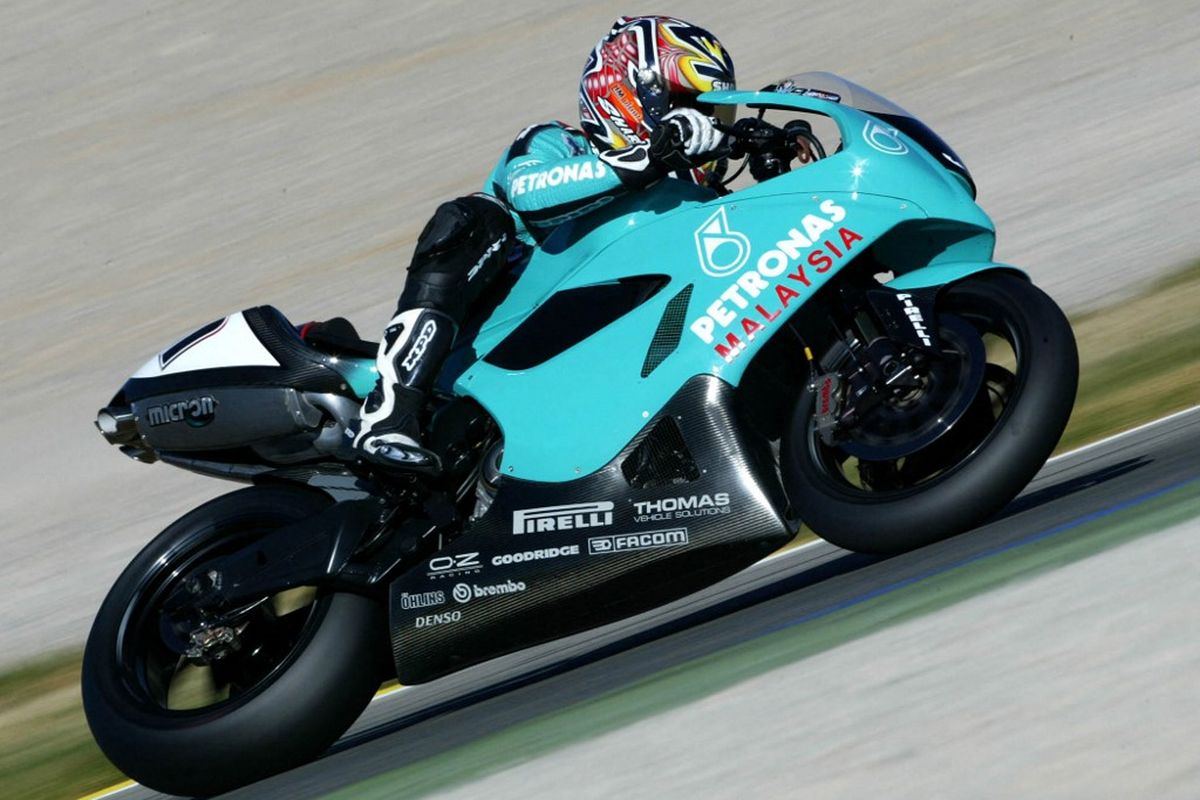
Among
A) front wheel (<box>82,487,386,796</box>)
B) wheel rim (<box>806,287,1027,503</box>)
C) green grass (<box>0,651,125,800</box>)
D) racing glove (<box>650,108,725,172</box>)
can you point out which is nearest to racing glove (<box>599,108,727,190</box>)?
racing glove (<box>650,108,725,172</box>)

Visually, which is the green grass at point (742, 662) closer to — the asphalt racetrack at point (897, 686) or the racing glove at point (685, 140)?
the asphalt racetrack at point (897, 686)

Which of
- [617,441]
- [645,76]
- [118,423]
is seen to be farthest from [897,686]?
[118,423]

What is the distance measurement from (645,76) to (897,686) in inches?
82.0

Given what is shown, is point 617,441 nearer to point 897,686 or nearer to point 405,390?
point 405,390

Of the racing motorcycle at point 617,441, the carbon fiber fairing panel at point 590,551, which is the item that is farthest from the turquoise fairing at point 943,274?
the carbon fiber fairing panel at point 590,551

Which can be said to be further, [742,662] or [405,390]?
[405,390]

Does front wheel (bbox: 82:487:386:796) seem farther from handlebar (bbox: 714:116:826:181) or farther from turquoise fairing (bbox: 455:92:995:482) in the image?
handlebar (bbox: 714:116:826:181)

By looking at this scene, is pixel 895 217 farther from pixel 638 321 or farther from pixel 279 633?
pixel 279 633

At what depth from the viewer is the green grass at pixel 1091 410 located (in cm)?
602

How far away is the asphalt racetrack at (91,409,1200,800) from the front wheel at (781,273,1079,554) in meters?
0.27

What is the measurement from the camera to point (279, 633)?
18.0 feet

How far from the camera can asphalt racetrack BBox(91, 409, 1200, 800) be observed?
3.52 metres

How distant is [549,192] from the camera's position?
204 inches

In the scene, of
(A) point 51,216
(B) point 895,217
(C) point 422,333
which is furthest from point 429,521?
(A) point 51,216
